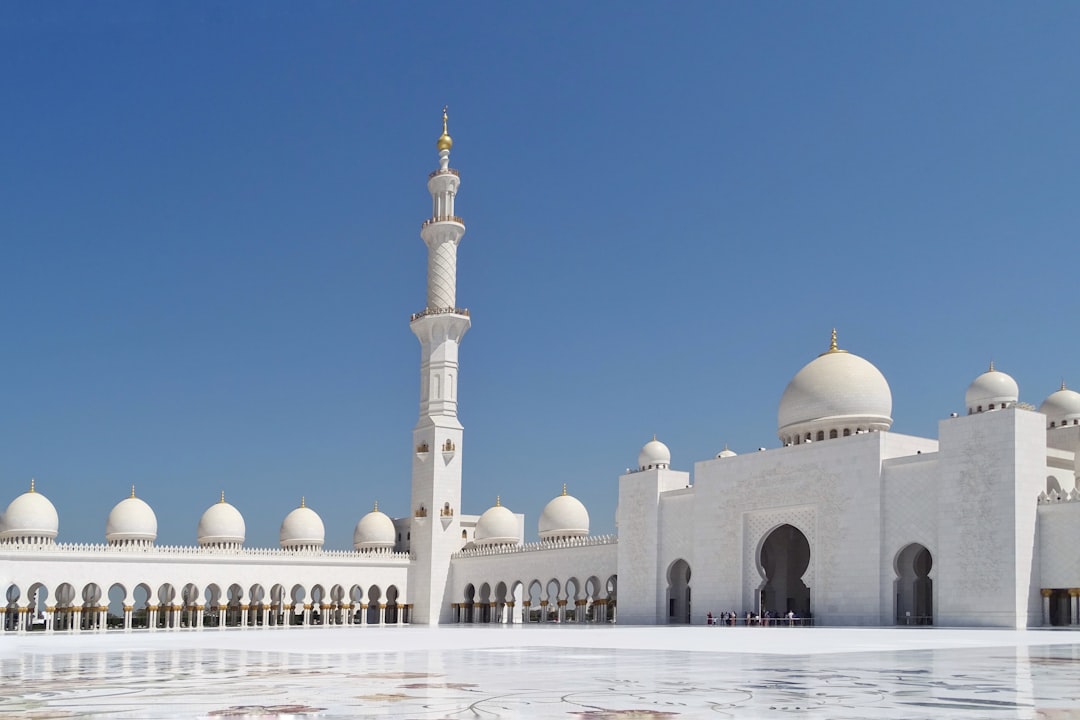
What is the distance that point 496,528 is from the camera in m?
41.0

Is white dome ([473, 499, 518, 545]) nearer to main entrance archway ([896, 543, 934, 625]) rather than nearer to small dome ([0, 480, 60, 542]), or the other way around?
small dome ([0, 480, 60, 542])

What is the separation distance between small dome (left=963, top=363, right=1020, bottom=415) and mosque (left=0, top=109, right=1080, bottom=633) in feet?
0.17

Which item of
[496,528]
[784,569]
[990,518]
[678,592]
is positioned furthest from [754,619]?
[496,528]

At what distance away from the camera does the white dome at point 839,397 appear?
26859mm

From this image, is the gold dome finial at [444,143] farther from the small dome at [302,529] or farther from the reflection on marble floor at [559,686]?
the reflection on marble floor at [559,686]

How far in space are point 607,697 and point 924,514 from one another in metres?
19.2

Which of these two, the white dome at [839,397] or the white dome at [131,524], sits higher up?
the white dome at [839,397]

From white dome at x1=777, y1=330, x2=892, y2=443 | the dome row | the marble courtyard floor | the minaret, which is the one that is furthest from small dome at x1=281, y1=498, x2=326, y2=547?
the marble courtyard floor

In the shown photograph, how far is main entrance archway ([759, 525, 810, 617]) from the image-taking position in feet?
98.3

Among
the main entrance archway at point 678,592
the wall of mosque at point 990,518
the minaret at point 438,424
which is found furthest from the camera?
the minaret at point 438,424

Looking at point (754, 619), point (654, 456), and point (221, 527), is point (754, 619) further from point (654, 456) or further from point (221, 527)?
point (221, 527)

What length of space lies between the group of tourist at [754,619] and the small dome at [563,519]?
1160cm

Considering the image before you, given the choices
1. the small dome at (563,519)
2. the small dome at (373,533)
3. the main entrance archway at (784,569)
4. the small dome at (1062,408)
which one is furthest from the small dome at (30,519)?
the small dome at (1062,408)

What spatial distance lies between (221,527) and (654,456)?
15.8 meters
